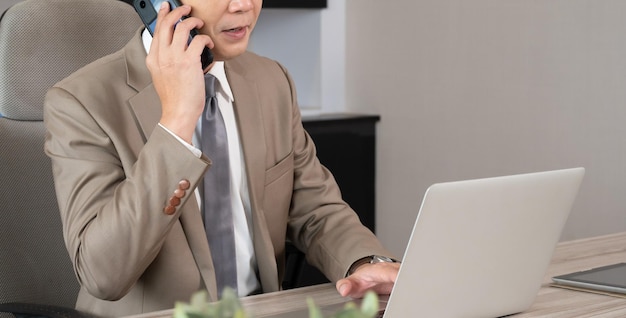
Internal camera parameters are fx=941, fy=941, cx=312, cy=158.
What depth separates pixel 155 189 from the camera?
55.7 inches

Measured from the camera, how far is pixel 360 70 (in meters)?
3.65

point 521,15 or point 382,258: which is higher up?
point 521,15

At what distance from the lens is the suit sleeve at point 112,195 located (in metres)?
1.42

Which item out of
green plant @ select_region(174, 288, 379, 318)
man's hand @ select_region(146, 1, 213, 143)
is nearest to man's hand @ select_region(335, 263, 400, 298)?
man's hand @ select_region(146, 1, 213, 143)

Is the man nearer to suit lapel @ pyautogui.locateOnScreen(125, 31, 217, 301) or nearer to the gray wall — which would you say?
suit lapel @ pyautogui.locateOnScreen(125, 31, 217, 301)

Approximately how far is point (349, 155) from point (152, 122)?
1999 millimetres

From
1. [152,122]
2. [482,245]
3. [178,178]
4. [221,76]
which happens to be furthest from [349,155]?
[482,245]

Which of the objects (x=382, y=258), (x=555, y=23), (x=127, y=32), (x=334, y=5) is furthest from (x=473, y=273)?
(x=334, y=5)

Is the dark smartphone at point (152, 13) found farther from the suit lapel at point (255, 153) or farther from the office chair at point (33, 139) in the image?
the office chair at point (33, 139)

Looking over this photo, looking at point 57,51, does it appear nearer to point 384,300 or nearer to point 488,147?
point 384,300

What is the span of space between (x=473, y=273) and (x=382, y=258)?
1.39 feet

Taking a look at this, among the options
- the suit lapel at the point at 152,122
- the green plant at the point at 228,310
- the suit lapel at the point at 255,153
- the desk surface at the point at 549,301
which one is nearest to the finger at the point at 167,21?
the suit lapel at the point at 152,122

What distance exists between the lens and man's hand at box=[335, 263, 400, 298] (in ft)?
4.61

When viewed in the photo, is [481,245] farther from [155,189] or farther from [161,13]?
[161,13]
